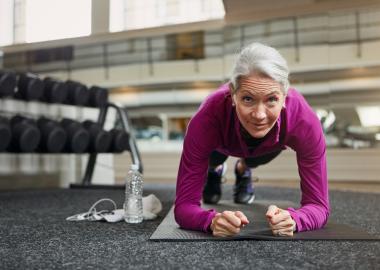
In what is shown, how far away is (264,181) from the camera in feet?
13.0

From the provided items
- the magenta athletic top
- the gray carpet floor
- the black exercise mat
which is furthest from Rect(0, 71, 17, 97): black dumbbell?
the magenta athletic top

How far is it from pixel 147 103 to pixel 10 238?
354 centimetres

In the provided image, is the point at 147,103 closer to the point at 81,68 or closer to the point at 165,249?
the point at 81,68

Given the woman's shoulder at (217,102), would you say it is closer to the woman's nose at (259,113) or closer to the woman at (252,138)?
the woman at (252,138)

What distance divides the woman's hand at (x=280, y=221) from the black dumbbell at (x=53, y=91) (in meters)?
2.21

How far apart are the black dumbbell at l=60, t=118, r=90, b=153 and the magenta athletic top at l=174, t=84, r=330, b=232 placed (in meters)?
1.68

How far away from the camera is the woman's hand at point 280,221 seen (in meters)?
1.12

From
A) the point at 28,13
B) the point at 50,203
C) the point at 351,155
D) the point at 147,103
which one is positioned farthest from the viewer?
the point at 147,103

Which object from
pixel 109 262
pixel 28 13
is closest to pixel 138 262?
pixel 109 262

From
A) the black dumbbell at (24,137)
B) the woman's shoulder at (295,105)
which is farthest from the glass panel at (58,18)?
the woman's shoulder at (295,105)

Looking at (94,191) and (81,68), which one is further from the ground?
(81,68)

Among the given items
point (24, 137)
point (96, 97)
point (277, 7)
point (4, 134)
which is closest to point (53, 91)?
point (96, 97)

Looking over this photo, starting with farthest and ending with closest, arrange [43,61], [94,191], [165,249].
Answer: [43,61] → [94,191] → [165,249]

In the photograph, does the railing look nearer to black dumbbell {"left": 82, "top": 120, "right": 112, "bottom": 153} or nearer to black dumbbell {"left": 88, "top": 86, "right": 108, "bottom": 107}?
black dumbbell {"left": 88, "top": 86, "right": 108, "bottom": 107}
